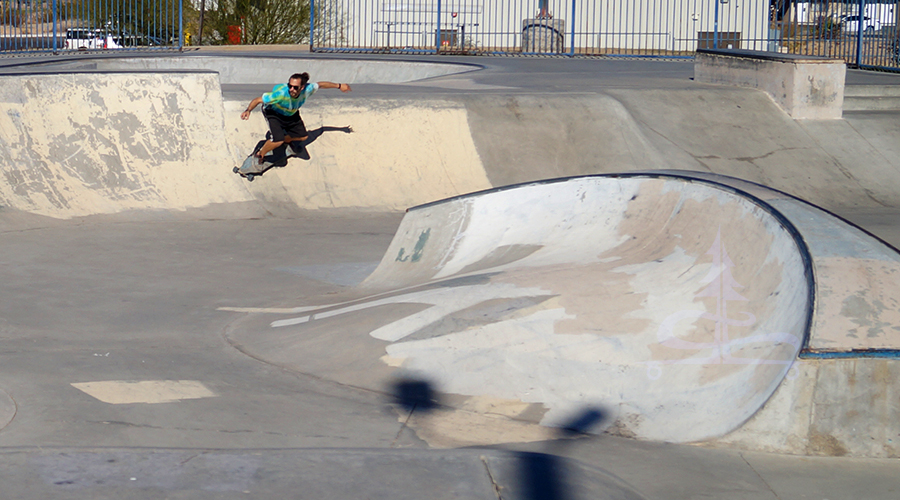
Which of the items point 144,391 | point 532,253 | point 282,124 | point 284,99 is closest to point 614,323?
point 532,253

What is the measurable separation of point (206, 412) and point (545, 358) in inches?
66.9

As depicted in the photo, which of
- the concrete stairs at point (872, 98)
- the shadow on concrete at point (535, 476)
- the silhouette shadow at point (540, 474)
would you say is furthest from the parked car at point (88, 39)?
the shadow on concrete at point (535, 476)

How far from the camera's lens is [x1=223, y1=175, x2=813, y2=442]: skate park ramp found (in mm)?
3930

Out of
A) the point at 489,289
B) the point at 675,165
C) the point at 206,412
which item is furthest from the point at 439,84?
the point at 206,412

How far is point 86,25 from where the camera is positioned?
69.7 ft

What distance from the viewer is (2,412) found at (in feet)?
12.2

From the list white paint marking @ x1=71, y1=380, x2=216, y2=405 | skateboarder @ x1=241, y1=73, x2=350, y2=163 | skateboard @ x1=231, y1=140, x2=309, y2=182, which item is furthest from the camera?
skateboard @ x1=231, y1=140, x2=309, y2=182

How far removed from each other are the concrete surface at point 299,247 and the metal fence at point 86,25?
1049 centimetres

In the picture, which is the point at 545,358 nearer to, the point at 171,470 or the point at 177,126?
the point at 171,470

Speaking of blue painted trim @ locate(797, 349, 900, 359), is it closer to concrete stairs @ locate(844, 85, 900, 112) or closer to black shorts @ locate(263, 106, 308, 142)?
black shorts @ locate(263, 106, 308, 142)

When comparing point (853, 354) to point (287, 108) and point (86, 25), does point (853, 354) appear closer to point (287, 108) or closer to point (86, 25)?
point (287, 108)

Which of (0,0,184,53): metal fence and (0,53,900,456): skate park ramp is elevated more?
(0,0,184,53): metal fence

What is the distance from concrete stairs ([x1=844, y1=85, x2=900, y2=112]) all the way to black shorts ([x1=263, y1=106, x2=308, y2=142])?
27.7ft

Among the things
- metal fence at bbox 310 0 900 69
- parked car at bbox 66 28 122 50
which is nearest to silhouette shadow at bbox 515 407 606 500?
parked car at bbox 66 28 122 50
